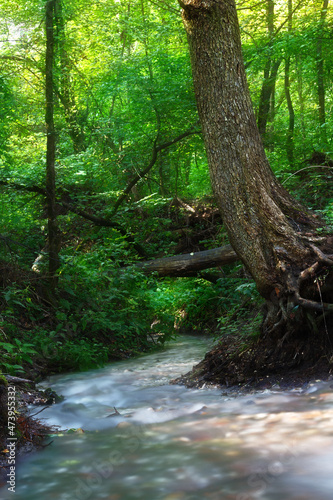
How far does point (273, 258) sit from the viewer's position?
15.2 ft

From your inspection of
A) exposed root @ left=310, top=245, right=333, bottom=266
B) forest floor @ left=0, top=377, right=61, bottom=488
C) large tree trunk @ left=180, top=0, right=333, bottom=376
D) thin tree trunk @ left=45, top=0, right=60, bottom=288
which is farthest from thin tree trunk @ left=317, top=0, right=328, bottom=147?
forest floor @ left=0, top=377, right=61, bottom=488

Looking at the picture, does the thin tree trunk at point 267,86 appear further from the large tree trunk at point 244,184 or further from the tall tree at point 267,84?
the large tree trunk at point 244,184

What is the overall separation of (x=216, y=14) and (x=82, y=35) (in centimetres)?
1113

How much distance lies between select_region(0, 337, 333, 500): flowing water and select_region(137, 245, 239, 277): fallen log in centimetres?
466

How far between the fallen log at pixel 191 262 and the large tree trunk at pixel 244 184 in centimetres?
421

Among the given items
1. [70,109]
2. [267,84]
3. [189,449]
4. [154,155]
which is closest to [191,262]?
[154,155]

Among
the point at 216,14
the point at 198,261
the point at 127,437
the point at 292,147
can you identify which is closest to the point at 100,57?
the point at 292,147

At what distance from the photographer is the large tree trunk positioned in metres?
4.58

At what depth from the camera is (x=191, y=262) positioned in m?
9.66

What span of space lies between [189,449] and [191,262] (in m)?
6.56

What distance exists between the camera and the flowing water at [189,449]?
2613 millimetres

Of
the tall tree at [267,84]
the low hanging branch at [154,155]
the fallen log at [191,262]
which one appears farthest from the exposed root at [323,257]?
the tall tree at [267,84]

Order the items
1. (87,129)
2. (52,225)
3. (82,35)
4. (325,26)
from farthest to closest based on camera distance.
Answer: (82,35)
(87,129)
(325,26)
(52,225)

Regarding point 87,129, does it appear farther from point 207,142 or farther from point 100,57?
point 207,142
